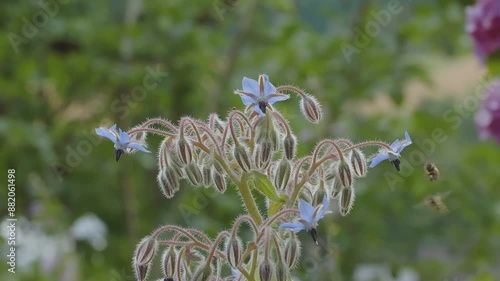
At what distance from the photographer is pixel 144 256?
3.30 ft

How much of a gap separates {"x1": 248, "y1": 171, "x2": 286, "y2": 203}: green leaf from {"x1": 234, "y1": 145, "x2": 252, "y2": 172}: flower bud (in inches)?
0.6

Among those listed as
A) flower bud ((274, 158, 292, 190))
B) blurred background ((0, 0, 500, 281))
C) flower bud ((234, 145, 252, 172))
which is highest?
blurred background ((0, 0, 500, 281))

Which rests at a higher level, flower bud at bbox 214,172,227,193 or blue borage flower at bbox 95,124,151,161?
blue borage flower at bbox 95,124,151,161

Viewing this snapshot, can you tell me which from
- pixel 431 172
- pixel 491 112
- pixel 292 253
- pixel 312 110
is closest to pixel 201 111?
pixel 491 112

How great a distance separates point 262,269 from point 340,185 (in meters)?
0.16

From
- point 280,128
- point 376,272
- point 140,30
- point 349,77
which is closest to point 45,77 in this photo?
point 140,30

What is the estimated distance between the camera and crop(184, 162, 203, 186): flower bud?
3.26ft

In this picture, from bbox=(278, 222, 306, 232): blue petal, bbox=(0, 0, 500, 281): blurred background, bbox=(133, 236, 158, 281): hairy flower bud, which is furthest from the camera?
bbox=(0, 0, 500, 281): blurred background

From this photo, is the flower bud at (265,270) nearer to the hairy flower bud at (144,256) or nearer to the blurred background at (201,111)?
the hairy flower bud at (144,256)

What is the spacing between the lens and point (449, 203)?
2.66 meters

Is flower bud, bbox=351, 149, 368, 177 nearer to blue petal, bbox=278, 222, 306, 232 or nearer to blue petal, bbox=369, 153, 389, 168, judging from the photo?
blue petal, bbox=369, 153, 389, 168

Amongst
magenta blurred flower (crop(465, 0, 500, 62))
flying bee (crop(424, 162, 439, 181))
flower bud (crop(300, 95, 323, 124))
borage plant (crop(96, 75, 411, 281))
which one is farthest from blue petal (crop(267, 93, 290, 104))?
magenta blurred flower (crop(465, 0, 500, 62))

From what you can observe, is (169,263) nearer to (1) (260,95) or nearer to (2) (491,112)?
(1) (260,95)

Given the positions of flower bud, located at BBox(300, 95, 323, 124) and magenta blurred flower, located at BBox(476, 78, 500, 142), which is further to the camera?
magenta blurred flower, located at BBox(476, 78, 500, 142)
